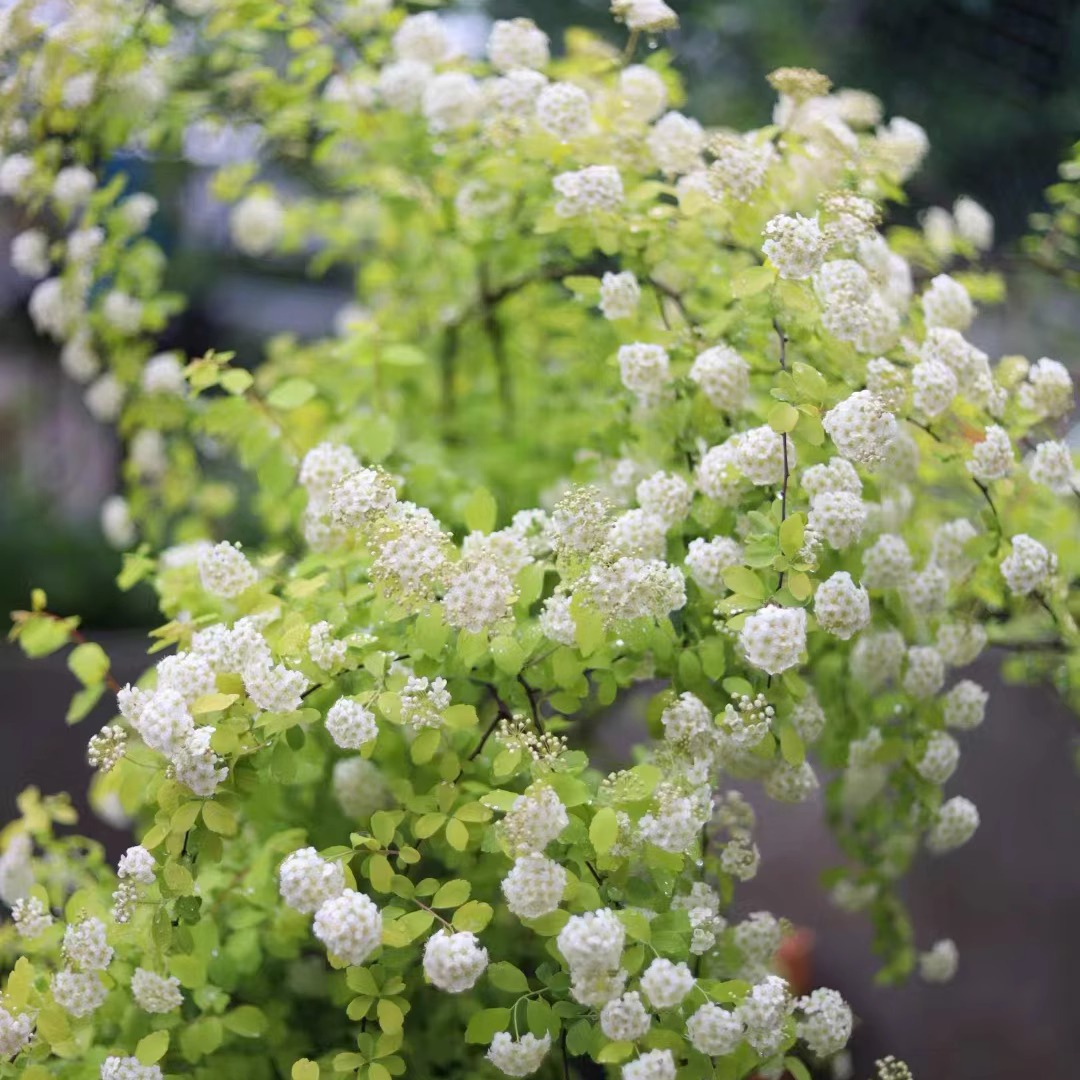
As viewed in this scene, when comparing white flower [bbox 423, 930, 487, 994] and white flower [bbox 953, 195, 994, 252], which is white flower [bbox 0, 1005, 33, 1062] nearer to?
white flower [bbox 423, 930, 487, 994]

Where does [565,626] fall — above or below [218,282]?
above

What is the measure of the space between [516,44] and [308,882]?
0.96 meters

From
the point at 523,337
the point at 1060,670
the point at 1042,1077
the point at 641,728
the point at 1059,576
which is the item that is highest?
the point at 1059,576

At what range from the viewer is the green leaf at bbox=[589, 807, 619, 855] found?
84 centimetres

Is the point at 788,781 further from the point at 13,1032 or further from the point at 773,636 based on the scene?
the point at 13,1032

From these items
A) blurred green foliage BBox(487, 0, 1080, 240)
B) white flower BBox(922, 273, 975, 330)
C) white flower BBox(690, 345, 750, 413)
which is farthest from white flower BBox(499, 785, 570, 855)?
blurred green foliage BBox(487, 0, 1080, 240)

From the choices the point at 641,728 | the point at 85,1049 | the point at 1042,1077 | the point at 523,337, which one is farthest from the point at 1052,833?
the point at 85,1049

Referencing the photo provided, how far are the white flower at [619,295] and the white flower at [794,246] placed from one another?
0.66 ft

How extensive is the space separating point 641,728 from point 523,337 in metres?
0.61

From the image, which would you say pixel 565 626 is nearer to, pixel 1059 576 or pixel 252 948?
pixel 252 948

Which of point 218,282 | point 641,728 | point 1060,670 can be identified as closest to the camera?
point 1060,670

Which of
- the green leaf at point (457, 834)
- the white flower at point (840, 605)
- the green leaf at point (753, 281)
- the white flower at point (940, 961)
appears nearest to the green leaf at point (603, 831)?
the green leaf at point (457, 834)

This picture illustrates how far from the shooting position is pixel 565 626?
918 mm

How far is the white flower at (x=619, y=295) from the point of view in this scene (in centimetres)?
113
